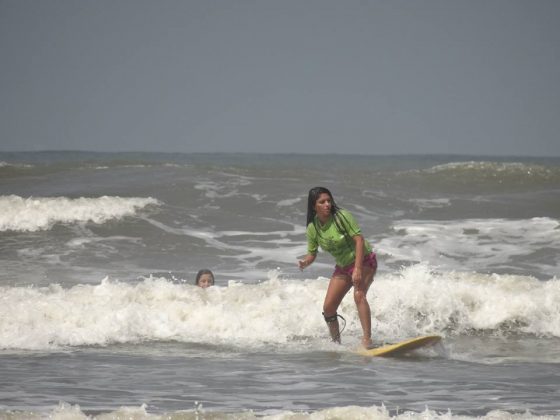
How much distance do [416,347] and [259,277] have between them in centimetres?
538

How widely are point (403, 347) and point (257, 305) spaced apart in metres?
3.01

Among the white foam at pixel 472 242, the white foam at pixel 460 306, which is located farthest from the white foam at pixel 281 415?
the white foam at pixel 472 242

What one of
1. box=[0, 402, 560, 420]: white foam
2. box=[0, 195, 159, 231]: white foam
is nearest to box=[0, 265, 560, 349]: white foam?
box=[0, 402, 560, 420]: white foam

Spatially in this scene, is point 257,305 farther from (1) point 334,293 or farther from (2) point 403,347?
(2) point 403,347

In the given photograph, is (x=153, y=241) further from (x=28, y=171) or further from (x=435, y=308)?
(x=28, y=171)

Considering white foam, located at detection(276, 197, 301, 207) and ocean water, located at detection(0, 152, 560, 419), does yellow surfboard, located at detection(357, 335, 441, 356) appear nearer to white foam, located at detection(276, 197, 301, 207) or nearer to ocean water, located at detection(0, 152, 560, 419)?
ocean water, located at detection(0, 152, 560, 419)

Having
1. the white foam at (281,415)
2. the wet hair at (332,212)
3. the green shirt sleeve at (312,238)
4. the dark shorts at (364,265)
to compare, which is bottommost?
the white foam at (281,415)

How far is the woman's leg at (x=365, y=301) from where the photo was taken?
31.3 ft

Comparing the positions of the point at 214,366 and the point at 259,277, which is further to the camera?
the point at 259,277

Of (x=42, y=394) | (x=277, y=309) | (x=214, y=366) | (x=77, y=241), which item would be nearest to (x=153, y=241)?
(x=77, y=241)

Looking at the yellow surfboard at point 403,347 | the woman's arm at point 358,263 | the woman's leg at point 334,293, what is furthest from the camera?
the woman's leg at point 334,293

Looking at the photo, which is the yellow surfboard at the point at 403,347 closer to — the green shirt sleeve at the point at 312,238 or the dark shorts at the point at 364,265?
the dark shorts at the point at 364,265

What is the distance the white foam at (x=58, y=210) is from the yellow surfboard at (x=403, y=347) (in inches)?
427

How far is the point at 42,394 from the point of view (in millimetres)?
7430
